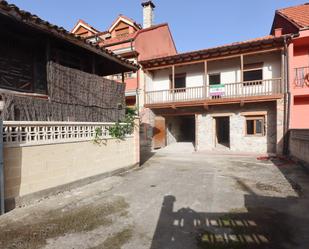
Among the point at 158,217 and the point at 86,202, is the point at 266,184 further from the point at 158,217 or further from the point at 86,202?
the point at 86,202

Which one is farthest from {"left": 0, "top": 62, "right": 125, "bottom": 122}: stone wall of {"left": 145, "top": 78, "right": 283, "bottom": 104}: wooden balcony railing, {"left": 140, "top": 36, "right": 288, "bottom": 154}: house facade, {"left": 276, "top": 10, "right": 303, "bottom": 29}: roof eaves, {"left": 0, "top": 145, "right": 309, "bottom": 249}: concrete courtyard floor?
{"left": 276, "top": 10, "right": 303, "bottom": 29}: roof eaves

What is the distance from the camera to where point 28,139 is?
5.14 meters

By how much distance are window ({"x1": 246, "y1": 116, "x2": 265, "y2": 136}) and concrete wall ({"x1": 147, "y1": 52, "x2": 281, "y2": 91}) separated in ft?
8.28

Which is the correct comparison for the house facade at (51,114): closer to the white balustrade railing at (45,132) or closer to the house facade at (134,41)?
the white balustrade railing at (45,132)

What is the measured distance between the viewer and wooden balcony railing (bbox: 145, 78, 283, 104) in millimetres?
13453

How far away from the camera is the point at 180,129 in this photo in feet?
67.5

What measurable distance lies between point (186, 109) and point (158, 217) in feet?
39.3

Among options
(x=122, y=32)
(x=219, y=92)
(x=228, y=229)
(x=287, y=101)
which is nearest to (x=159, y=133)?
(x=219, y=92)

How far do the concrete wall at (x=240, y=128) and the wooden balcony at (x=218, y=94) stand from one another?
738mm

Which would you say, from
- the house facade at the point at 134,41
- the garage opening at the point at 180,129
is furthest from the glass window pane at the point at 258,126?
the house facade at the point at 134,41

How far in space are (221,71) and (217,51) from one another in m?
1.63

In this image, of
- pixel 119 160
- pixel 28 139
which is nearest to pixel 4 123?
pixel 28 139

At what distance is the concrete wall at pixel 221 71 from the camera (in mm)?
13836

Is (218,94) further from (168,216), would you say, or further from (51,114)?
(168,216)
